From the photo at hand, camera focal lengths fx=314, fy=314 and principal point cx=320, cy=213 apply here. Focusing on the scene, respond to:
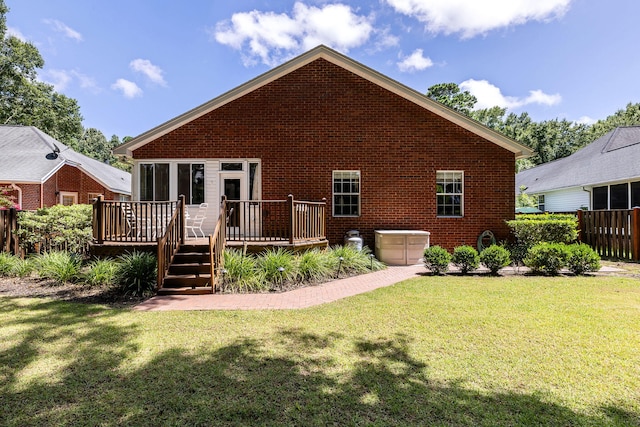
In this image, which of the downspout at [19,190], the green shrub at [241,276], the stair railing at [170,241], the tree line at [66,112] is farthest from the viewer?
the tree line at [66,112]

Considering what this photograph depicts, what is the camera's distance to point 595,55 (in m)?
12.9

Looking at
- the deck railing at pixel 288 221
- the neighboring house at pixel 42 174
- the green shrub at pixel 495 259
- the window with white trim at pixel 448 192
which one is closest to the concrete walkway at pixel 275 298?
the deck railing at pixel 288 221

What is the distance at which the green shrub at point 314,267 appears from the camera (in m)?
7.61

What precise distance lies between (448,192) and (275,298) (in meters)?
7.51

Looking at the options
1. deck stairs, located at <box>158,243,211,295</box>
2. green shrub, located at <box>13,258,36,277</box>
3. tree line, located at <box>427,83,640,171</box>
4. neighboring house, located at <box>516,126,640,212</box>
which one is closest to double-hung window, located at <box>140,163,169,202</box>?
green shrub, located at <box>13,258,36,277</box>

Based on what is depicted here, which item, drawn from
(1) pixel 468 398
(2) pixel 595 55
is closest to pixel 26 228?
(1) pixel 468 398

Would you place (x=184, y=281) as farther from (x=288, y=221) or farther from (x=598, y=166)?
(x=598, y=166)

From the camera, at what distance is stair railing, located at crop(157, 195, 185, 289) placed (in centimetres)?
651

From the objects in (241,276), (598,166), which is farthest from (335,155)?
(598,166)

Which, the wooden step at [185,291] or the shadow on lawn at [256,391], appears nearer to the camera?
the shadow on lawn at [256,391]

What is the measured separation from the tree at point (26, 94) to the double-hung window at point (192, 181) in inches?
978

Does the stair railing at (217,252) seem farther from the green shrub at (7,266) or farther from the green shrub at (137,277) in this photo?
the green shrub at (7,266)

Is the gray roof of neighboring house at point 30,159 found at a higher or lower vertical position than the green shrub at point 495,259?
higher

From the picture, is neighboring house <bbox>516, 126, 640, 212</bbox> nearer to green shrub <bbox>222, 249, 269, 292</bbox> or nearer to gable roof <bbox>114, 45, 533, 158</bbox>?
gable roof <bbox>114, 45, 533, 158</bbox>
